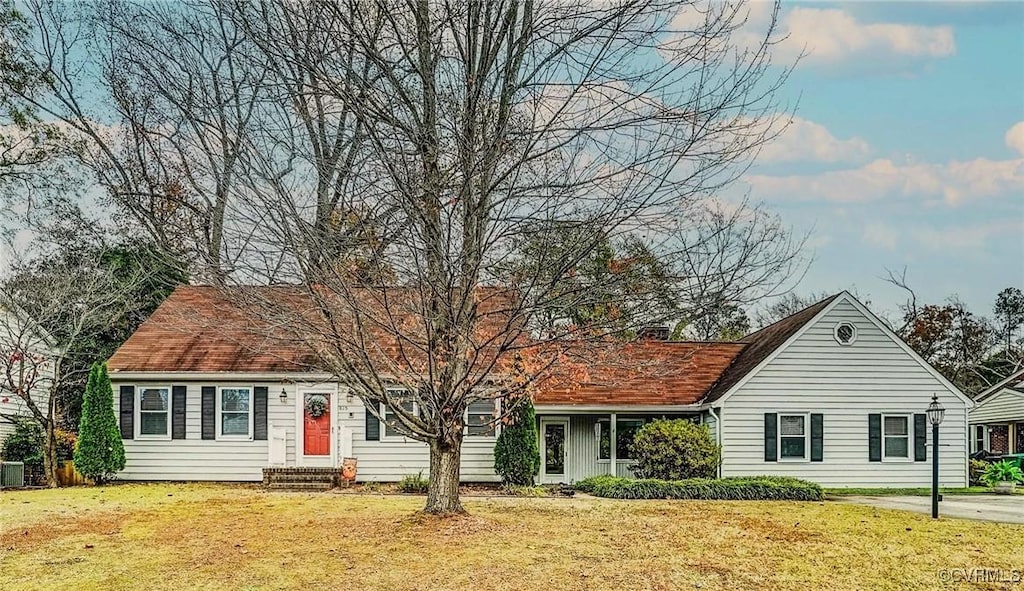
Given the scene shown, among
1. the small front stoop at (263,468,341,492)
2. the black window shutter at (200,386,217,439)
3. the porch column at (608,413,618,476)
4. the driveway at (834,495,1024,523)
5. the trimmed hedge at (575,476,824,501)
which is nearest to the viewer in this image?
the driveway at (834,495,1024,523)

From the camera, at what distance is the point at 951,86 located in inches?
682

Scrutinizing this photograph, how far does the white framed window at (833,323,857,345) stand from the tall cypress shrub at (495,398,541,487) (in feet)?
23.3

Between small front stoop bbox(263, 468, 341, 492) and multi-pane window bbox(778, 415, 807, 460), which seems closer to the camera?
small front stoop bbox(263, 468, 341, 492)

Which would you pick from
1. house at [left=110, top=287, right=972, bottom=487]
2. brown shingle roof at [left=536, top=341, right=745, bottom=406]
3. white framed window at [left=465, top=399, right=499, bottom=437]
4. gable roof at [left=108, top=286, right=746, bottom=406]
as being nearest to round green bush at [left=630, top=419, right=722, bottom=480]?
house at [left=110, top=287, right=972, bottom=487]

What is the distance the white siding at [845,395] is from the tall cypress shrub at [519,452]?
4.39 m

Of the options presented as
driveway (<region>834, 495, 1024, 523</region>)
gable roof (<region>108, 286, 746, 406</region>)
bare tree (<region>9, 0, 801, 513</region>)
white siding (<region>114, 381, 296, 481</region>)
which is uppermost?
bare tree (<region>9, 0, 801, 513</region>)

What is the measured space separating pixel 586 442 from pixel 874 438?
6.51m

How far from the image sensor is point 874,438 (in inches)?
810

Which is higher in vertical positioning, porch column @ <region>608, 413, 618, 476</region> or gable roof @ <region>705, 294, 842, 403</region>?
gable roof @ <region>705, 294, 842, 403</region>

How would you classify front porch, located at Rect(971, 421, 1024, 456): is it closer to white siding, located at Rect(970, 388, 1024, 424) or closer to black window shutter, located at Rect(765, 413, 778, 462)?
white siding, located at Rect(970, 388, 1024, 424)

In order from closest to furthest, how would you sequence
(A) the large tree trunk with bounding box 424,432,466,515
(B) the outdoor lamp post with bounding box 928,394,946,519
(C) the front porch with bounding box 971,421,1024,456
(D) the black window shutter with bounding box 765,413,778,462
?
(A) the large tree trunk with bounding box 424,432,466,515 < (B) the outdoor lamp post with bounding box 928,394,946,519 < (D) the black window shutter with bounding box 765,413,778,462 < (C) the front porch with bounding box 971,421,1024,456

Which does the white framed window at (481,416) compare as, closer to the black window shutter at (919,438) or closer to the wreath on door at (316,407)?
the wreath on door at (316,407)

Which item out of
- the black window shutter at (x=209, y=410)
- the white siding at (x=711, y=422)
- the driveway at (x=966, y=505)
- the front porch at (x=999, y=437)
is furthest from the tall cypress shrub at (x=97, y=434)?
the front porch at (x=999, y=437)

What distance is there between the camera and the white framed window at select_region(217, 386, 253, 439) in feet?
68.3
